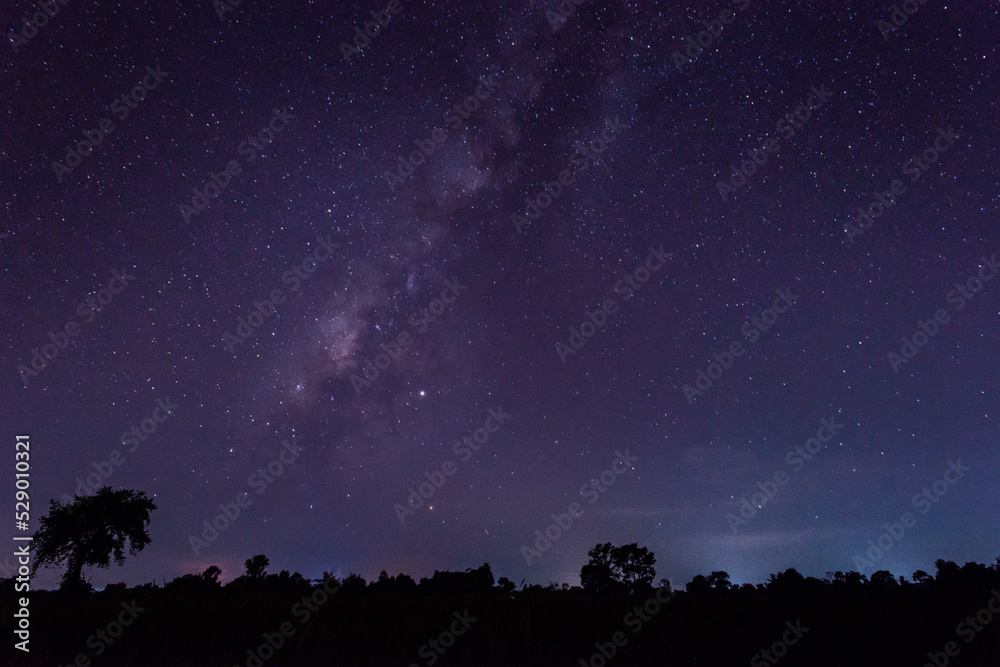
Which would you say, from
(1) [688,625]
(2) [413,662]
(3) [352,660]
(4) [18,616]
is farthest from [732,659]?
(4) [18,616]

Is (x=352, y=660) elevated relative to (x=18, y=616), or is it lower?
lower

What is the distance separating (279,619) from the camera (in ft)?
27.2

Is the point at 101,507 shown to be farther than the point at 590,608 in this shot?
Yes

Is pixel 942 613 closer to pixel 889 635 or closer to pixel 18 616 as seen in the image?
pixel 889 635

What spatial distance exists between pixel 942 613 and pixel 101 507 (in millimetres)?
53290
